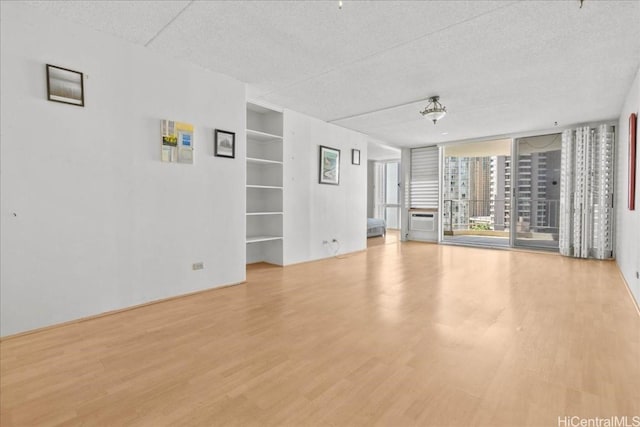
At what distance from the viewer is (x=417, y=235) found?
832cm

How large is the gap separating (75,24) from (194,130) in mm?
1268

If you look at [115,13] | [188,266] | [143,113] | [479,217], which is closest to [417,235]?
[479,217]

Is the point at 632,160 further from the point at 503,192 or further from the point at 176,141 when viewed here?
the point at 176,141

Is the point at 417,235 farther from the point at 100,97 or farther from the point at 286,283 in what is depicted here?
the point at 100,97

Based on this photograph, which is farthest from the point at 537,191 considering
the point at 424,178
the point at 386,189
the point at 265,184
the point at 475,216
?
the point at 265,184

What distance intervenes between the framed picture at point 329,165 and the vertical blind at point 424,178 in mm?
3135

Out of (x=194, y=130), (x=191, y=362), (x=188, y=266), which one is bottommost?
(x=191, y=362)

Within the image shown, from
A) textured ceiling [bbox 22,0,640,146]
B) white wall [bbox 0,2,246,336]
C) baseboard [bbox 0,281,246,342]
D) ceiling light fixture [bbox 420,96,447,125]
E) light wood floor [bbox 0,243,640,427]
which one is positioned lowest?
light wood floor [bbox 0,243,640,427]

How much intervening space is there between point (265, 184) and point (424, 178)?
4.68 m

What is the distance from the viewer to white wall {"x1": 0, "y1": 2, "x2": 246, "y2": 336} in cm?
240

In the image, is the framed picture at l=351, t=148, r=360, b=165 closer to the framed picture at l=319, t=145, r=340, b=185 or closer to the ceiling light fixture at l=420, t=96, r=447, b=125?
the framed picture at l=319, t=145, r=340, b=185

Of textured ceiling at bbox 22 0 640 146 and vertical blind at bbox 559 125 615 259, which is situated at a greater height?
textured ceiling at bbox 22 0 640 146

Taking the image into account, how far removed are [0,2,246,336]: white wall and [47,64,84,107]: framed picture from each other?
0.05 m

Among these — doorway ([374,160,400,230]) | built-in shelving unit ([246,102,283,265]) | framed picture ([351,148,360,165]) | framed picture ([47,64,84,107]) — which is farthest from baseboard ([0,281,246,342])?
doorway ([374,160,400,230])
